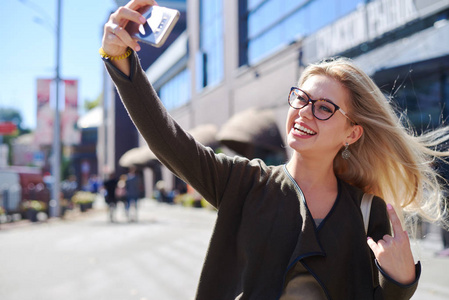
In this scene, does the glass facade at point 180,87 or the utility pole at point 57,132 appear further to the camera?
the glass facade at point 180,87

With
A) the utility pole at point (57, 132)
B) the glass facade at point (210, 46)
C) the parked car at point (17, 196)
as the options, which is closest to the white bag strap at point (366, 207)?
the parked car at point (17, 196)

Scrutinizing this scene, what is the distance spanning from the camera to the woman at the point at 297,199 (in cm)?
165

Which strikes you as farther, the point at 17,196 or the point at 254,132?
the point at 17,196

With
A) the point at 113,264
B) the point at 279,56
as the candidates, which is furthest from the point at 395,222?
the point at 279,56

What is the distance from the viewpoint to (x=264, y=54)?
16.3m

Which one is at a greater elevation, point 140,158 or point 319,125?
point 319,125

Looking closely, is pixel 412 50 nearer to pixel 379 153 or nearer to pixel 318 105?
pixel 379 153

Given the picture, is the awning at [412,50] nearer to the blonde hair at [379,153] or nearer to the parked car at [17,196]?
the blonde hair at [379,153]

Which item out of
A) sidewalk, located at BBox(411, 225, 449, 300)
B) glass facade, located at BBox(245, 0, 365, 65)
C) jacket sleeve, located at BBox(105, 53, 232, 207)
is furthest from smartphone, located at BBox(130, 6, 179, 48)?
glass facade, located at BBox(245, 0, 365, 65)

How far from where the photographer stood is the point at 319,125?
1.93m

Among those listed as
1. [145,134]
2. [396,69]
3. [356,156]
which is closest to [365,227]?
[356,156]

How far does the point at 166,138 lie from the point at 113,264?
246 inches

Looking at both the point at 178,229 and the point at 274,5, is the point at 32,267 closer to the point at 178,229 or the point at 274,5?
the point at 178,229

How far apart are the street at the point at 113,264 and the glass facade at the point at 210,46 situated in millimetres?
10967
